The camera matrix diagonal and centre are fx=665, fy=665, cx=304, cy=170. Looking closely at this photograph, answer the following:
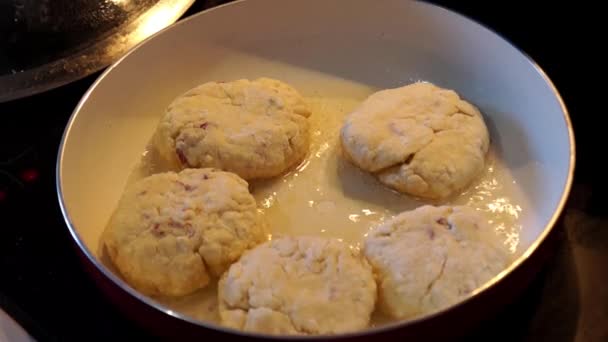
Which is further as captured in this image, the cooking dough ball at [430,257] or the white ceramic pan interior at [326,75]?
the white ceramic pan interior at [326,75]

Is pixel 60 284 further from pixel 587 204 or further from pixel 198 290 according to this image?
pixel 587 204

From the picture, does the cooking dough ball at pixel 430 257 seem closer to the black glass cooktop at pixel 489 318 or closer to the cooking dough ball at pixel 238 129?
the black glass cooktop at pixel 489 318

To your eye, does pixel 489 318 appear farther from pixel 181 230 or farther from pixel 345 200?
pixel 181 230

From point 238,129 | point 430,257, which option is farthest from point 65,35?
point 430,257

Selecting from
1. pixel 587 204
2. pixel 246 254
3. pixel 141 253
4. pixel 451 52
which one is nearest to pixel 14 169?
pixel 141 253

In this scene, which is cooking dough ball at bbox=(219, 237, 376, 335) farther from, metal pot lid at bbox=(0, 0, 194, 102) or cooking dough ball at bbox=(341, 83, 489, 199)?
metal pot lid at bbox=(0, 0, 194, 102)

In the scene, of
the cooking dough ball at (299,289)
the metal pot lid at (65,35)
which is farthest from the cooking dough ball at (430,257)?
the metal pot lid at (65,35)

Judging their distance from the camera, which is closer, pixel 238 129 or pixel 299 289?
pixel 299 289
